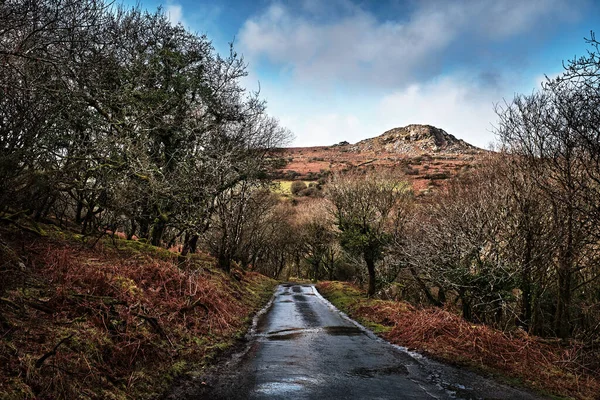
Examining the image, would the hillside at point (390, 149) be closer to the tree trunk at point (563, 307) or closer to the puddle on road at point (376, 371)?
the tree trunk at point (563, 307)

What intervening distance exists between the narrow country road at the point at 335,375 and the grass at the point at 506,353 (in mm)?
727

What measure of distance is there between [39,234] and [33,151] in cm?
358

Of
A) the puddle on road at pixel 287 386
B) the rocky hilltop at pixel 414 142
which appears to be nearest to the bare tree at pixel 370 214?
the puddle on road at pixel 287 386

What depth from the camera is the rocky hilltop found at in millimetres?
155663

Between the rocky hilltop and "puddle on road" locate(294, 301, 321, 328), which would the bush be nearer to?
"puddle on road" locate(294, 301, 321, 328)

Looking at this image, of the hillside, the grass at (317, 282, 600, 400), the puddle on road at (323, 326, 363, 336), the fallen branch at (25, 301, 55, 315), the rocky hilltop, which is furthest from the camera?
the rocky hilltop

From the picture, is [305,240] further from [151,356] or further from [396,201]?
[151,356]

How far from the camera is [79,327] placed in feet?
22.7

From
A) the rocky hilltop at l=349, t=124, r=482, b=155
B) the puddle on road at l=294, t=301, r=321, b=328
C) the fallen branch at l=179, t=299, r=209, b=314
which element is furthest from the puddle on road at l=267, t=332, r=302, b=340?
the rocky hilltop at l=349, t=124, r=482, b=155

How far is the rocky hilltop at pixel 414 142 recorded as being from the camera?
156 meters

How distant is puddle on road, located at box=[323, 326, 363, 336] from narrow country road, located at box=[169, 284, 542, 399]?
796 millimetres

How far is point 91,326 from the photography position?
7.23m

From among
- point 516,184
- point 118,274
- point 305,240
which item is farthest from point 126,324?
point 305,240

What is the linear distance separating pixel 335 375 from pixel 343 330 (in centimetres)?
660
